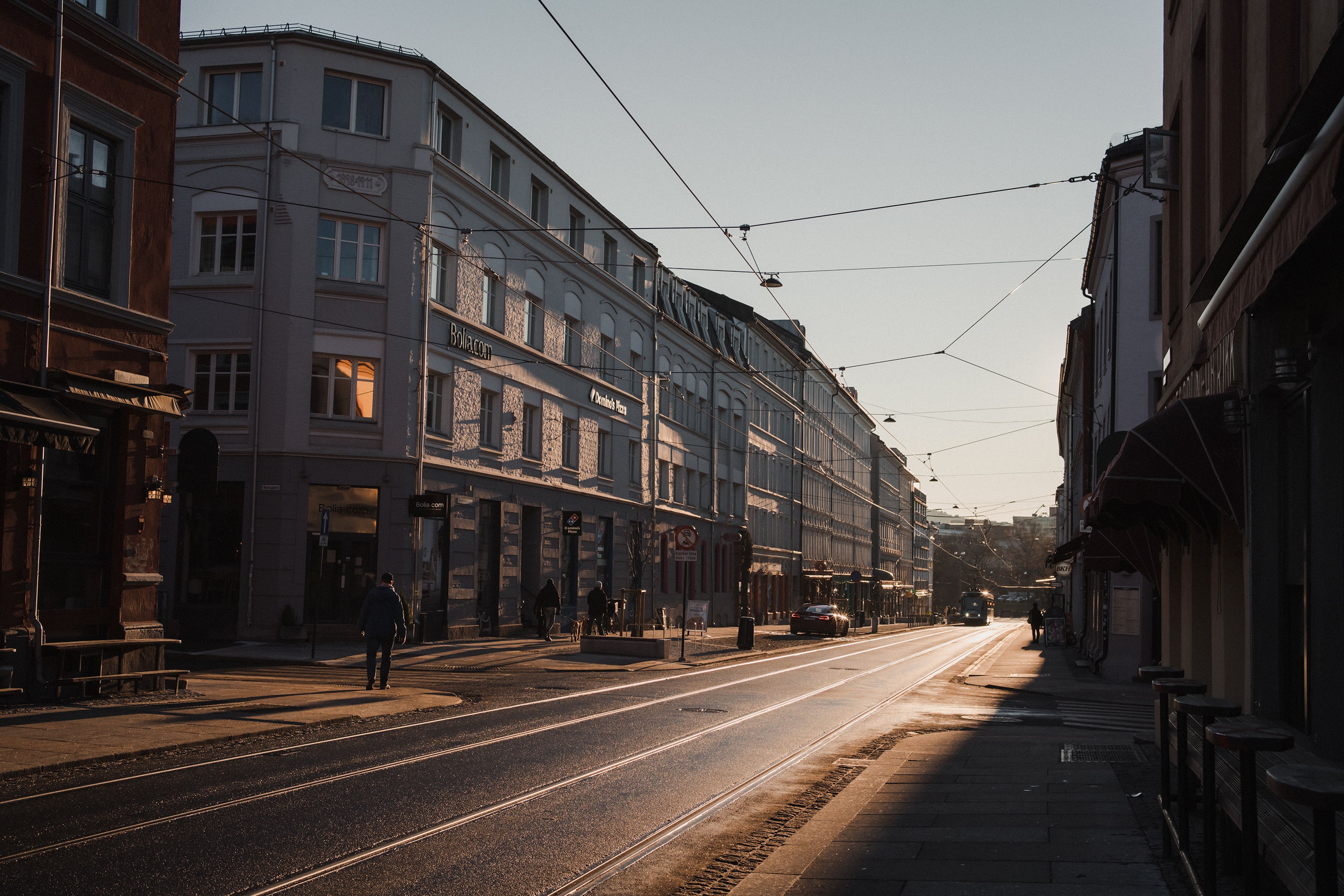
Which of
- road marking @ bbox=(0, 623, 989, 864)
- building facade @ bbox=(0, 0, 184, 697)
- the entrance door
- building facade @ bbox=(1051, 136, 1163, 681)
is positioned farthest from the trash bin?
building facade @ bbox=(0, 0, 184, 697)

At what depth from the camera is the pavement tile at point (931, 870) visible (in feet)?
22.5

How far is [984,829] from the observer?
8.45m

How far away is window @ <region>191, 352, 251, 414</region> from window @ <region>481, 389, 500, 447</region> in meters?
6.75

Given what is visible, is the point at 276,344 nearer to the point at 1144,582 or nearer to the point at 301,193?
the point at 301,193

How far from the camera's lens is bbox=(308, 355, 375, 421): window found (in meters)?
29.6

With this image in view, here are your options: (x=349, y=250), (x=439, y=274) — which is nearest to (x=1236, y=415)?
(x=349, y=250)

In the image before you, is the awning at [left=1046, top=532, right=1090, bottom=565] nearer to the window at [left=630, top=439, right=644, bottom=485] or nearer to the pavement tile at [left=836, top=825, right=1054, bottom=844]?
the window at [left=630, top=439, right=644, bottom=485]

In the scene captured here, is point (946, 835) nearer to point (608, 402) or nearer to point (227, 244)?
point (227, 244)

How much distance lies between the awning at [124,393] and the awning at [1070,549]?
17.0 metres

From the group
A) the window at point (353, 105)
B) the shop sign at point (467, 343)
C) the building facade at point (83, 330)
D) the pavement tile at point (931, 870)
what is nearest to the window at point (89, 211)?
the building facade at point (83, 330)

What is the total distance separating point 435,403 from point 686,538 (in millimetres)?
7385

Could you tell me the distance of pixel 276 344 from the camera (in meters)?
29.2

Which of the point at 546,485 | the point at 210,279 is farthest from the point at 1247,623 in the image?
the point at 546,485

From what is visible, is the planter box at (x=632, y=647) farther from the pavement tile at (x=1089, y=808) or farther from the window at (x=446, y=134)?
the pavement tile at (x=1089, y=808)
